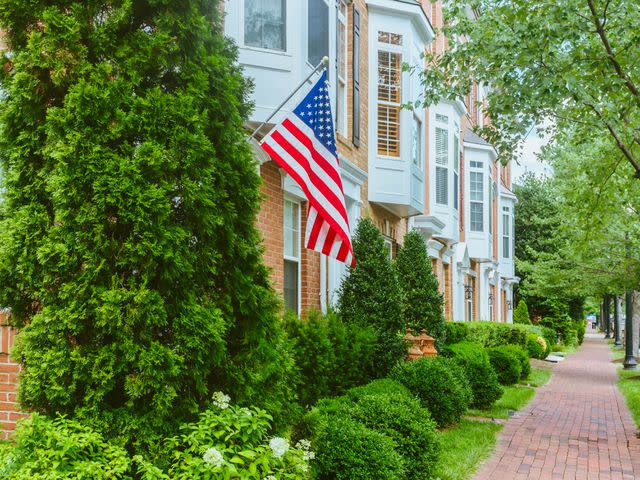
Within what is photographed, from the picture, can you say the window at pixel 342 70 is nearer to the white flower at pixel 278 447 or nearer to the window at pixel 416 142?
the window at pixel 416 142

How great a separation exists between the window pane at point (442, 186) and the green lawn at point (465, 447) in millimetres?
9937

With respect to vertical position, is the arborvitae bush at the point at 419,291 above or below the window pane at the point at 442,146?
below

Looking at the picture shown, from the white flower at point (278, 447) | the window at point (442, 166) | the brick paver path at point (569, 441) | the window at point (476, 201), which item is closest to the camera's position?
the white flower at point (278, 447)

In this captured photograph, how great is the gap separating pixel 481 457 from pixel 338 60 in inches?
264

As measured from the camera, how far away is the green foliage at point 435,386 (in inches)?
404

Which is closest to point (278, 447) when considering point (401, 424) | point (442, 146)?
point (401, 424)

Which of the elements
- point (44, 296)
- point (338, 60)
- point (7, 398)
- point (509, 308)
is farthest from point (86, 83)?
point (509, 308)

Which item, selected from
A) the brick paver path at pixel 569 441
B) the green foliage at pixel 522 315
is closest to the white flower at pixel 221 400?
the brick paver path at pixel 569 441

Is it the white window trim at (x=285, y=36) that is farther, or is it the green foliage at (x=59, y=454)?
the white window trim at (x=285, y=36)

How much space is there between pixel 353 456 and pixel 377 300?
17.1 ft

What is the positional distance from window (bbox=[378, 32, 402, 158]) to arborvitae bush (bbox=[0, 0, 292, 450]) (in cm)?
1023

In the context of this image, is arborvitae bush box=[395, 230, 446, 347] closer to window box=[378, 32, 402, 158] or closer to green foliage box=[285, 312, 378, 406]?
window box=[378, 32, 402, 158]

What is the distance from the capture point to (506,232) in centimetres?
3619

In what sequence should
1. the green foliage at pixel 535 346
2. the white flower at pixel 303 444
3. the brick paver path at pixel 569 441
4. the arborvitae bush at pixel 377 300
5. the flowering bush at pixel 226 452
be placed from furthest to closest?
the green foliage at pixel 535 346
the arborvitae bush at pixel 377 300
the brick paver path at pixel 569 441
the white flower at pixel 303 444
the flowering bush at pixel 226 452
